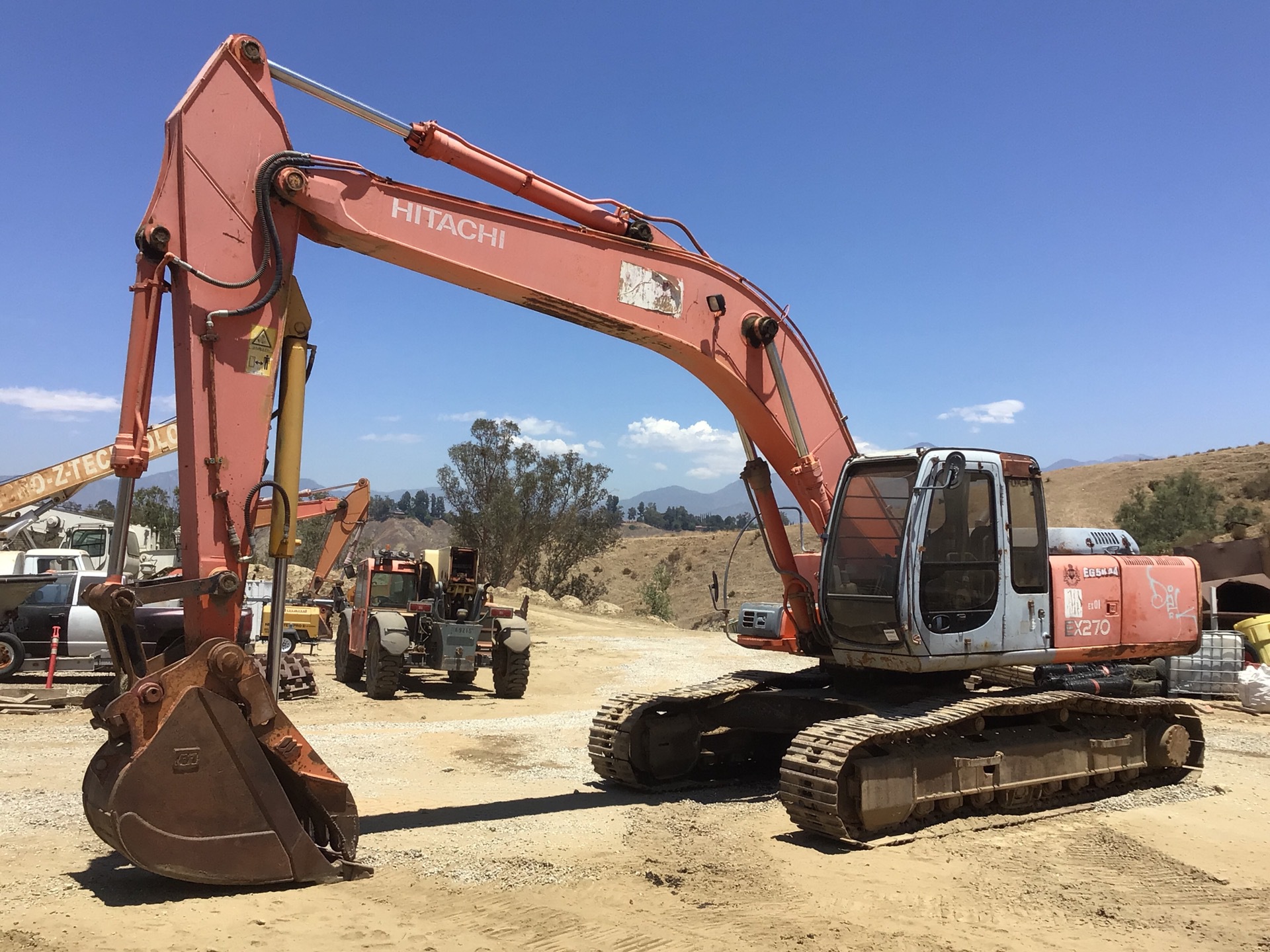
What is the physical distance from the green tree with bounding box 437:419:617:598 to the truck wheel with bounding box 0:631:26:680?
24.2 meters

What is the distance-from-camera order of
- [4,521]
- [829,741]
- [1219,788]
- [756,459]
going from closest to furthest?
[829,741] → [756,459] → [1219,788] → [4,521]

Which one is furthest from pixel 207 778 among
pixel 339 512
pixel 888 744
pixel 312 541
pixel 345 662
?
pixel 312 541

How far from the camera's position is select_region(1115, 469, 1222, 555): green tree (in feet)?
133

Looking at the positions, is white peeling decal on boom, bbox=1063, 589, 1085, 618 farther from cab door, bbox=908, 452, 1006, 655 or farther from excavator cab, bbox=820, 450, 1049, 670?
cab door, bbox=908, 452, 1006, 655

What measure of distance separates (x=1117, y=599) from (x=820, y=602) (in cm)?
307

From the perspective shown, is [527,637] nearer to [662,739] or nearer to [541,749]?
[541,749]

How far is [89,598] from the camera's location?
18.1 feet

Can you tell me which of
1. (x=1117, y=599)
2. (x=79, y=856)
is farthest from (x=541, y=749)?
(x=1117, y=599)

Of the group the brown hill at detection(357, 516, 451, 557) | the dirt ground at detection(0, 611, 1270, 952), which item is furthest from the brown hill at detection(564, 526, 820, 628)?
the dirt ground at detection(0, 611, 1270, 952)

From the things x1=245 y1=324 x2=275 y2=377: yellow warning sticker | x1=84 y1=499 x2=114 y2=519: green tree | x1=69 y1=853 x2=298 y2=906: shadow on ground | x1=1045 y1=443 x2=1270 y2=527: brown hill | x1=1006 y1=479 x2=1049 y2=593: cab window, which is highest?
x1=1045 y1=443 x2=1270 y2=527: brown hill

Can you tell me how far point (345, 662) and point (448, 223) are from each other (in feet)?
42.1

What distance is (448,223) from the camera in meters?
6.98

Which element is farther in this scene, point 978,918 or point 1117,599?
point 1117,599

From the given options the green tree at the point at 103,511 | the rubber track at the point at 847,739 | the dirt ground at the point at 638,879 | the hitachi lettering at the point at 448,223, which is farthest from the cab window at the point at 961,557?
the green tree at the point at 103,511
